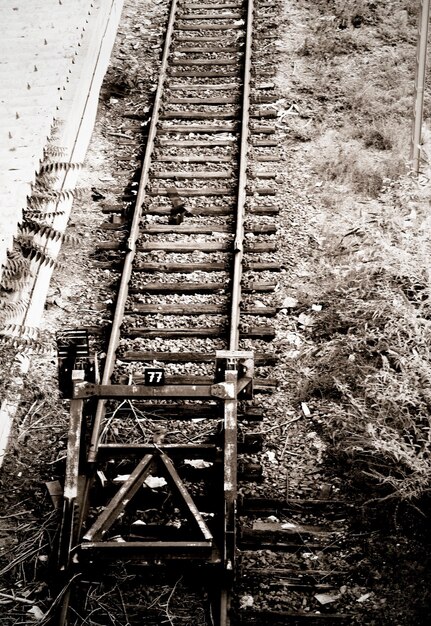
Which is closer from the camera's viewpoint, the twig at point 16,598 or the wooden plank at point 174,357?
the twig at point 16,598

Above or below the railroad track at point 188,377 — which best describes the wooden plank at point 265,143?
above

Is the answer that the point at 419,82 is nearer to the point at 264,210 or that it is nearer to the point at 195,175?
the point at 264,210

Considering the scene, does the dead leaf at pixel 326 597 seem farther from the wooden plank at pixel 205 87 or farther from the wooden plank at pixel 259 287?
the wooden plank at pixel 205 87

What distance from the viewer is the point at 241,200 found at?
9180 millimetres

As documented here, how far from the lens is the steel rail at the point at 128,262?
22.5 ft

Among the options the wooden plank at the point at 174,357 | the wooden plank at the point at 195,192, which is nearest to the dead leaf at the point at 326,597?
the wooden plank at the point at 174,357

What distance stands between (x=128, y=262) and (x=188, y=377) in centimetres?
169

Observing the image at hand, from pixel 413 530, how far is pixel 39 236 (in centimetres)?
516

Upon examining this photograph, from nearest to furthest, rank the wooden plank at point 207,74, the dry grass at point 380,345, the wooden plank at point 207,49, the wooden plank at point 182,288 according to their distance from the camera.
Result: 1. the dry grass at point 380,345
2. the wooden plank at point 182,288
3. the wooden plank at point 207,74
4. the wooden plank at point 207,49

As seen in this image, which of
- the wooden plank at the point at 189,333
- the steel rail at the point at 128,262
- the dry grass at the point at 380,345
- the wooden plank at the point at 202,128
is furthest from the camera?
the wooden plank at the point at 202,128

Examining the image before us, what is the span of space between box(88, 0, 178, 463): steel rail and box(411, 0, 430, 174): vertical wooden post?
10.6 feet

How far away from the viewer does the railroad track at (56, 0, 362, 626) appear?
5.81 metres

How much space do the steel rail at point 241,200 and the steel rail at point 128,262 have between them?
1133 millimetres

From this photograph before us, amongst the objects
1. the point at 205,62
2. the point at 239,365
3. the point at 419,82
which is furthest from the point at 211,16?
the point at 239,365
